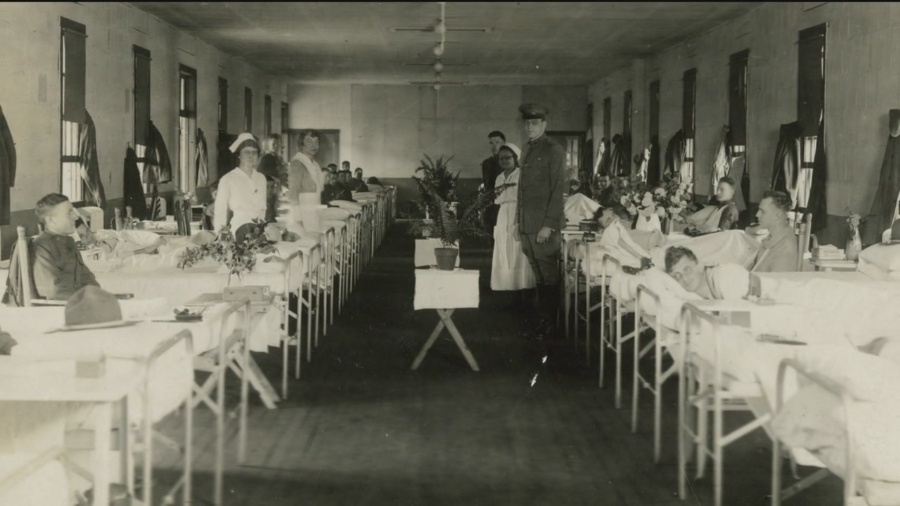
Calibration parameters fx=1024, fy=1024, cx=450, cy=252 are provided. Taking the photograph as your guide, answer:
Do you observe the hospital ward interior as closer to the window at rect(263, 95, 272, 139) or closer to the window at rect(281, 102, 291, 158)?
the window at rect(263, 95, 272, 139)

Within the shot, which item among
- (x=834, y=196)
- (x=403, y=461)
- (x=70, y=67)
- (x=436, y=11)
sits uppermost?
(x=436, y=11)

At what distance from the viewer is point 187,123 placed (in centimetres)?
1312

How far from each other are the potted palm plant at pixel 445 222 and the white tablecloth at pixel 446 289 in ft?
0.45

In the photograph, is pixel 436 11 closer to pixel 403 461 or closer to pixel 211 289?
pixel 211 289

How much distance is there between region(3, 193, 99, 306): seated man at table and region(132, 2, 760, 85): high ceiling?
6.09m

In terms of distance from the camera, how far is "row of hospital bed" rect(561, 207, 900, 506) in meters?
2.67

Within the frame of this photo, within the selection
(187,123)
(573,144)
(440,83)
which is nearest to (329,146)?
(440,83)

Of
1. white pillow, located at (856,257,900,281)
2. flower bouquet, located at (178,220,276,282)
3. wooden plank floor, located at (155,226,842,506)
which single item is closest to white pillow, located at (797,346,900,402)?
wooden plank floor, located at (155,226,842,506)

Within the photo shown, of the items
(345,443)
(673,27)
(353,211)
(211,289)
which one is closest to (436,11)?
(353,211)

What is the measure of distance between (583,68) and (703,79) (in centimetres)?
523

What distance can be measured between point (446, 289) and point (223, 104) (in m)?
10.1

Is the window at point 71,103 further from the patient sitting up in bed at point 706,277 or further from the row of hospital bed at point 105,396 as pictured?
the patient sitting up in bed at point 706,277

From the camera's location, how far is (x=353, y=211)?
10562 mm

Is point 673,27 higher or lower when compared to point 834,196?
higher
